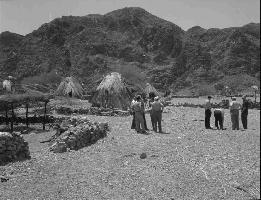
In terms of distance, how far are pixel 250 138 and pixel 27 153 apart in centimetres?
737

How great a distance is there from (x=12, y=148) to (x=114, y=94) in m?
14.3

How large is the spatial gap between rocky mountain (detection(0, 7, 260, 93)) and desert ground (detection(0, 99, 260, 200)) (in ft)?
163

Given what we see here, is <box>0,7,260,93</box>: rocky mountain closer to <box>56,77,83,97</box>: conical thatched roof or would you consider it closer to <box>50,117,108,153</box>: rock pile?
<box>56,77,83,97</box>: conical thatched roof

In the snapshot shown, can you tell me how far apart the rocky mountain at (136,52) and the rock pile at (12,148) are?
171 ft

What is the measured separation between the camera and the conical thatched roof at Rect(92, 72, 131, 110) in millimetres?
25141

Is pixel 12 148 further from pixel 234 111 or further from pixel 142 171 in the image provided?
pixel 234 111

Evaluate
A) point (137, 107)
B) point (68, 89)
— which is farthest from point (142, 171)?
point (68, 89)

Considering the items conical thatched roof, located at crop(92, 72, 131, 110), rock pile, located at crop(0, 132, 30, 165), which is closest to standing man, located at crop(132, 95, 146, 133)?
rock pile, located at crop(0, 132, 30, 165)

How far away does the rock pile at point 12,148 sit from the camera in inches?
430

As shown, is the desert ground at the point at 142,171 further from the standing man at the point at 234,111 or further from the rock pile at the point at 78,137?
the standing man at the point at 234,111

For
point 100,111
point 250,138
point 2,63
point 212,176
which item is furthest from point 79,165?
point 2,63

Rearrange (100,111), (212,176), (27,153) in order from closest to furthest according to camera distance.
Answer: (212,176)
(27,153)
(100,111)

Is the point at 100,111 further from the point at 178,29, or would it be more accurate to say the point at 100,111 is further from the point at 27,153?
the point at 178,29

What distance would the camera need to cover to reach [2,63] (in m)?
95.6
